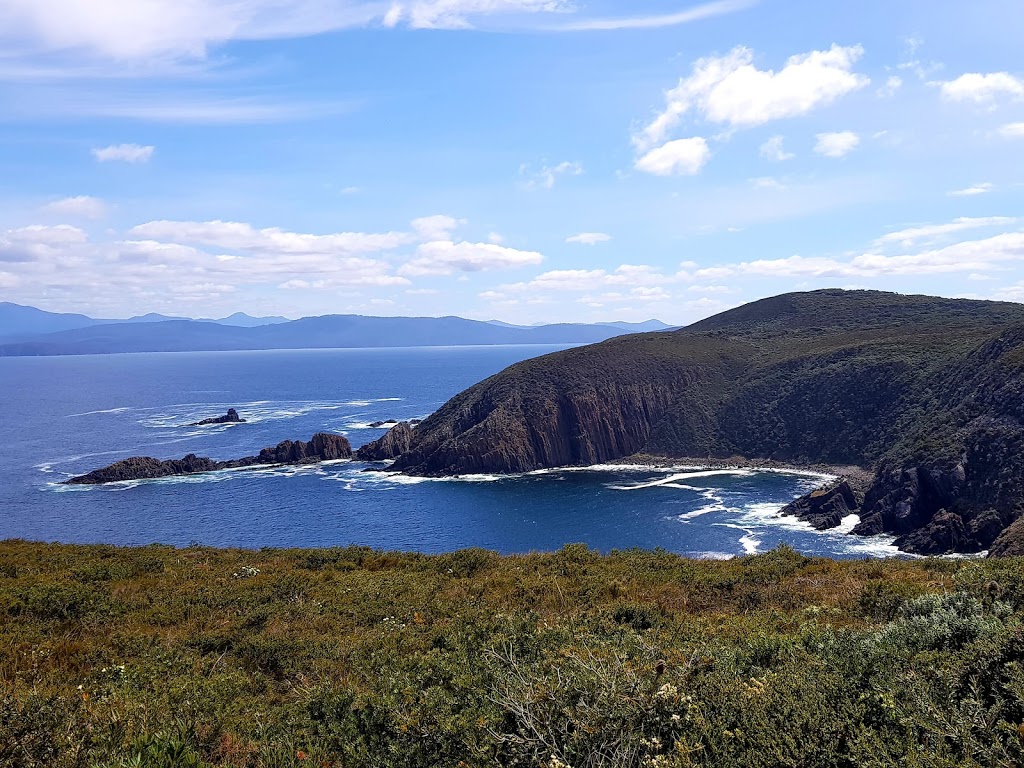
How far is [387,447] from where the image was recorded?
4387 inches

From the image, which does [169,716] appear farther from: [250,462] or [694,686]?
[250,462]

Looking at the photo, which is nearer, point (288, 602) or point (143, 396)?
point (288, 602)

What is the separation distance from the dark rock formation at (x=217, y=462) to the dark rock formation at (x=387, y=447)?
3402mm

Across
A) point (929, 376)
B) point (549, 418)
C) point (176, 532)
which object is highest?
point (929, 376)

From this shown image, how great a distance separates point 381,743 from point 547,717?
2.07m

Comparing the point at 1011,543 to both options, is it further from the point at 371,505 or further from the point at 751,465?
the point at 371,505

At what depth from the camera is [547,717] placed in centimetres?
595

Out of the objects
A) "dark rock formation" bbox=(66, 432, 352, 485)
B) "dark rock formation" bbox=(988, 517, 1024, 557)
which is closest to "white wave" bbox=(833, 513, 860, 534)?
"dark rock formation" bbox=(988, 517, 1024, 557)

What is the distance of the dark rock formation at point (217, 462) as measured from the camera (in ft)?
294

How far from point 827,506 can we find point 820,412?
41.9m

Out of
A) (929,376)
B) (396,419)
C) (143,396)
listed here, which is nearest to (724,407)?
(929,376)

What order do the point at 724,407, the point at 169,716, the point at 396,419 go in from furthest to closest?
1. the point at 396,419
2. the point at 724,407
3. the point at 169,716

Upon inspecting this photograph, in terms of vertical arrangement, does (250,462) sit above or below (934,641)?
below

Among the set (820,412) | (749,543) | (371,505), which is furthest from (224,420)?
(820,412)
